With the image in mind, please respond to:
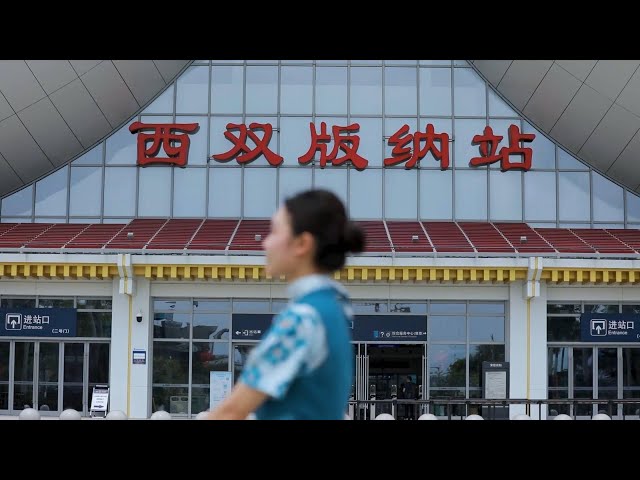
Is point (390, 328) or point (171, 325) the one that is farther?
point (171, 325)

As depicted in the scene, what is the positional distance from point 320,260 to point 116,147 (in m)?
27.6

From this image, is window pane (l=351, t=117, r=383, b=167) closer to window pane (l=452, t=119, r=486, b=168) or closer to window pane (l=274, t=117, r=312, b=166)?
window pane (l=274, t=117, r=312, b=166)

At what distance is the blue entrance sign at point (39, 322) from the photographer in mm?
25984

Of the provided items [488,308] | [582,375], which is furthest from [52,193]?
[582,375]

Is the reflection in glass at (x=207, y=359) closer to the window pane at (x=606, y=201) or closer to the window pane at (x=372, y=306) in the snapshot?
the window pane at (x=372, y=306)

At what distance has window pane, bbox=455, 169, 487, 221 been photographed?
2916 cm

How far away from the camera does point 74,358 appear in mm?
26250

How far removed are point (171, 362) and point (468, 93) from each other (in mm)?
12597

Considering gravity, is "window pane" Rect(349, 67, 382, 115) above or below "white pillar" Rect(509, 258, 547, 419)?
above

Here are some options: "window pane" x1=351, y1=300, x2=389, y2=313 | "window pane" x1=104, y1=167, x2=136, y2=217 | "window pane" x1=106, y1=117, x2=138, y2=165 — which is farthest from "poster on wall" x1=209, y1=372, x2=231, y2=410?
→ "window pane" x1=106, y1=117, x2=138, y2=165

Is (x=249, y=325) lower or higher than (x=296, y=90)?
lower

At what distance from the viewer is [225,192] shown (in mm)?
29281

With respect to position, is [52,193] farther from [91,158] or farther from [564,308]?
[564,308]

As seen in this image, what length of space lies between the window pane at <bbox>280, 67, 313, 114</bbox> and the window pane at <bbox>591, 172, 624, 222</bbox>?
934 centimetres
